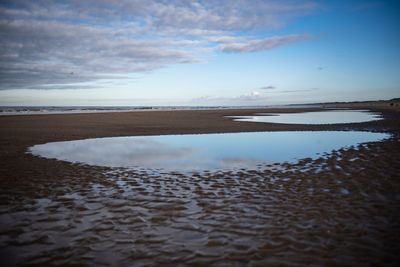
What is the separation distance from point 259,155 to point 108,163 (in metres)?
8.67

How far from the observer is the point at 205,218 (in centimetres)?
658

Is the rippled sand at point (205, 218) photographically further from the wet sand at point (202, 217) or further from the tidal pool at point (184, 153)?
the tidal pool at point (184, 153)

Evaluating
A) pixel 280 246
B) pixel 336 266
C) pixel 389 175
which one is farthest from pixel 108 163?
pixel 389 175

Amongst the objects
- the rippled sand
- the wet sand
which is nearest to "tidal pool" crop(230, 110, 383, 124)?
the wet sand

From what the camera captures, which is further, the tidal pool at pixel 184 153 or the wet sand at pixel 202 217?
the tidal pool at pixel 184 153

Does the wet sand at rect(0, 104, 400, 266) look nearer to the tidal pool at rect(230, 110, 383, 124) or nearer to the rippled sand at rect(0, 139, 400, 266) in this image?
the rippled sand at rect(0, 139, 400, 266)

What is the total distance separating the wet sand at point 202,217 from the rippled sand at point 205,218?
23mm

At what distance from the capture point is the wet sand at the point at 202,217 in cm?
494

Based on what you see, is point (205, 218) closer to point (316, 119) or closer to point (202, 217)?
point (202, 217)

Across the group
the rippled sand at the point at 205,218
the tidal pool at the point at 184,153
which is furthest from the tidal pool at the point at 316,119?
the rippled sand at the point at 205,218

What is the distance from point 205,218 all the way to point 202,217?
0.34 ft

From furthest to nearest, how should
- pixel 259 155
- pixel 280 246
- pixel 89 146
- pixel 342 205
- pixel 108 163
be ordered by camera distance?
pixel 89 146
pixel 259 155
pixel 108 163
pixel 342 205
pixel 280 246

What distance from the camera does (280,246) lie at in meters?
5.18

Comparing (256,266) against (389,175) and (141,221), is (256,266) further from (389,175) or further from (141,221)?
(389,175)
